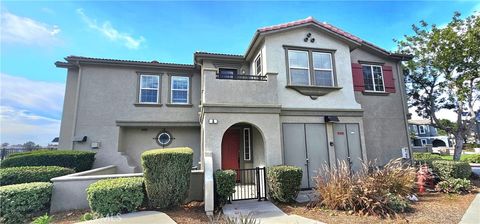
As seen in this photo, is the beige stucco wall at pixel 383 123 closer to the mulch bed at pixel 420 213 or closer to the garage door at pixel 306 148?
the garage door at pixel 306 148

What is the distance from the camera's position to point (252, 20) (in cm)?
1163

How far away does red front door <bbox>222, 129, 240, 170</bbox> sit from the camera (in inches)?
476

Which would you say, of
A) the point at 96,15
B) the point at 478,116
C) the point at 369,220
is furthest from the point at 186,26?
the point at 478,116

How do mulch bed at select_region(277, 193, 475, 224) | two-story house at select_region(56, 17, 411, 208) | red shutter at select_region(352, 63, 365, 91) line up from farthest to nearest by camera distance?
red shutter at select_region(352, 63, 365, 91) < two-story house at select_region(56, 17, 411, 208) < mulch bed at select_region(277, 193, 475, 224)

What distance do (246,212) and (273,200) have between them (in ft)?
5.11

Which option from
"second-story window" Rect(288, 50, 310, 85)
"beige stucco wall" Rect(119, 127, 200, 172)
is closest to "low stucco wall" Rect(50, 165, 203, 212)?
"beige stucco wall" Rect(119, 127, 200, 172)

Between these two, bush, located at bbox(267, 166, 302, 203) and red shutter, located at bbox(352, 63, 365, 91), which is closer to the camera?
bush, located at bbox(267, 166, 302, 203)

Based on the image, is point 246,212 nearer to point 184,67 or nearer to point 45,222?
point 45,222

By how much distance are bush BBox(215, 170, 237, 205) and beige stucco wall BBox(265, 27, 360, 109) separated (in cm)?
418

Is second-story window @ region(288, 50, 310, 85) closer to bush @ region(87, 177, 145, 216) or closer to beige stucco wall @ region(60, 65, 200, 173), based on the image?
beige stucco wall @ region(60, 65, 200, 173)

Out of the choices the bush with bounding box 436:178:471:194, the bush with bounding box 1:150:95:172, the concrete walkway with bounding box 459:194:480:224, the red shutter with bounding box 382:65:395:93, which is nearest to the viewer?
the concrete walkway with bounding box 459:194:480:224

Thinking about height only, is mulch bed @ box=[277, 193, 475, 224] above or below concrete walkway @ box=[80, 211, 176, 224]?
below

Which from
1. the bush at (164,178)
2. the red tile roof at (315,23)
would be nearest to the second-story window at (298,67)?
the red tile roof at (315,23)

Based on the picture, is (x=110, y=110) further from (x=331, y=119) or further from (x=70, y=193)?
(x=331, y=119)
